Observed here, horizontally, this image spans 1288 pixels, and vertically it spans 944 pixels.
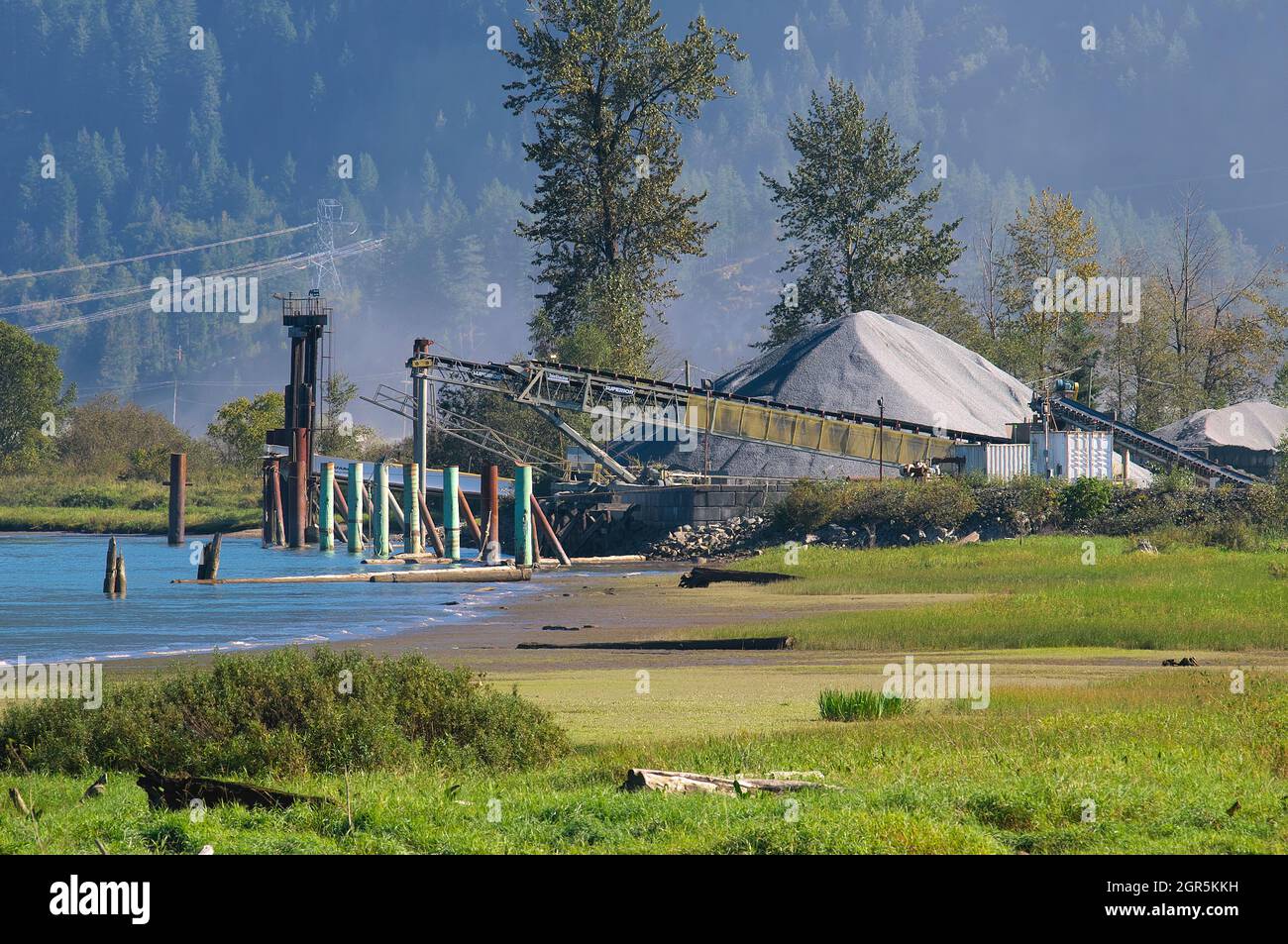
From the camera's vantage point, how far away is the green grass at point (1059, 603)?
29.1 m

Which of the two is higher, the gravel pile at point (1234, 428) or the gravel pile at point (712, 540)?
the gravel pile at point (1234, 428)

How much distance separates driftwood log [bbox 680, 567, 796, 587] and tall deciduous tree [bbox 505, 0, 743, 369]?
47458mm

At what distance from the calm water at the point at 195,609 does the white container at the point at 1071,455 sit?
100 feet

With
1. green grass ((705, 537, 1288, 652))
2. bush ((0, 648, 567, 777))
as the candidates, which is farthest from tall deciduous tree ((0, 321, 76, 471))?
bush ((0, 648, 567, 777))

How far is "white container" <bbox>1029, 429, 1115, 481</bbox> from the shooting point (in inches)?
2876

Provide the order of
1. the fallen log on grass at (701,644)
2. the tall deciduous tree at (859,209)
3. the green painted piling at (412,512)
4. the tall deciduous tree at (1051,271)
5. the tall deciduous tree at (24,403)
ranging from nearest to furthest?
the fallen log on grass at (701,644) → the green painted piling at (412,512) → the tall deciduous tree at (859,209) → the tall deciduous tree at (1051,271) → the tall deciduous tree at (24,403)

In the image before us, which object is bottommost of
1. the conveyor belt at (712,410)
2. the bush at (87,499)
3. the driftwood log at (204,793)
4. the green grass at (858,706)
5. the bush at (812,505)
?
the driftwood log at (204,793)

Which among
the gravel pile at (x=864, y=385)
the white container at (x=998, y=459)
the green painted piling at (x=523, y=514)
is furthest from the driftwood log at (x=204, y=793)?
the gravel pile at (x=864, y=385)

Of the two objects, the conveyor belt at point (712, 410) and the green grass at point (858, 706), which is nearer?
the green grass at point (858, 706)

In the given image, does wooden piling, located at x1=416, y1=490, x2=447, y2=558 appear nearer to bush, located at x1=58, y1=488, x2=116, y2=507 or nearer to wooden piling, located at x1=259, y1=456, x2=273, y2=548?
wooden piling, located at x1=259, y1=456, x2=273, y2=548

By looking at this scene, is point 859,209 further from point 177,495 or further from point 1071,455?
point 177,495

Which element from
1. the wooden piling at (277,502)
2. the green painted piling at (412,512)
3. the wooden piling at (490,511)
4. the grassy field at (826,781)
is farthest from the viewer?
the wooden piling at (277,502)

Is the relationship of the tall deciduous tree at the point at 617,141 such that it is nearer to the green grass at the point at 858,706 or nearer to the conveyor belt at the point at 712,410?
the conveyor belt at the point at 712,410
